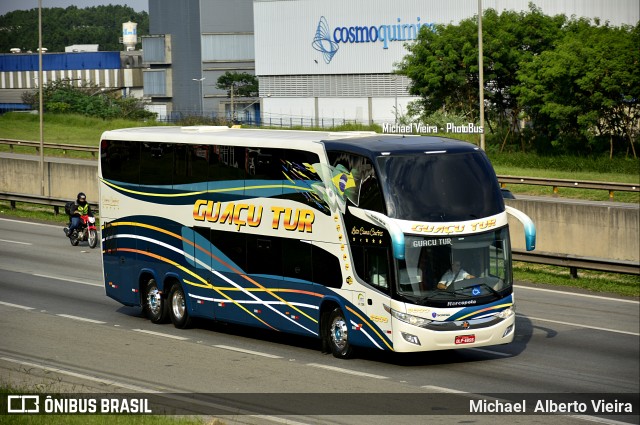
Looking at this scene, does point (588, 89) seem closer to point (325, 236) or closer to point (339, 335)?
point (325, 236)

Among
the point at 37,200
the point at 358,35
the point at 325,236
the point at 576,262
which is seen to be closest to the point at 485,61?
the point at 358,35

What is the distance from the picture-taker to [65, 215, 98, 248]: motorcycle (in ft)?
114

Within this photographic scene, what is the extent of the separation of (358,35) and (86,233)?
61.0 metres

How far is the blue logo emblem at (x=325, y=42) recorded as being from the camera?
3762 inches

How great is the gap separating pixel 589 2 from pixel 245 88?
150 ft

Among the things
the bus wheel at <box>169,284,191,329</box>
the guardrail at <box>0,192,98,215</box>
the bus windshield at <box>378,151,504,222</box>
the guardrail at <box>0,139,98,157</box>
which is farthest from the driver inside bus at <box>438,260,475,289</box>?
the guardrail at <box>0,139,98,157</box>

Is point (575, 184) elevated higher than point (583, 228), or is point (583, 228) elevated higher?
point (575, 184)

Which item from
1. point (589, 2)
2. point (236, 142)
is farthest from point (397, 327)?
point (589, 2)

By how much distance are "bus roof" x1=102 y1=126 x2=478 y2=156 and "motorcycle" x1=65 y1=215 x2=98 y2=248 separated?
1056 cm

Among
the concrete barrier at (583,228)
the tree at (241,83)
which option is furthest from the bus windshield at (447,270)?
the tree at (241,83)

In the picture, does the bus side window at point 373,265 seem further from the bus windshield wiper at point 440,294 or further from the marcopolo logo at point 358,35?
the marcopolo logo at point 358,35

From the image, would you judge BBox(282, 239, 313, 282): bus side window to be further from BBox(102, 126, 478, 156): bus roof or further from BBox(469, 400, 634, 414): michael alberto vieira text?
BBox(469, 400, 634, 414): michael alberto vieira text

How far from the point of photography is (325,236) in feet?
62.4

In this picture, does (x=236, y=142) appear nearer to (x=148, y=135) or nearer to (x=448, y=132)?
(x=148, y=135)
